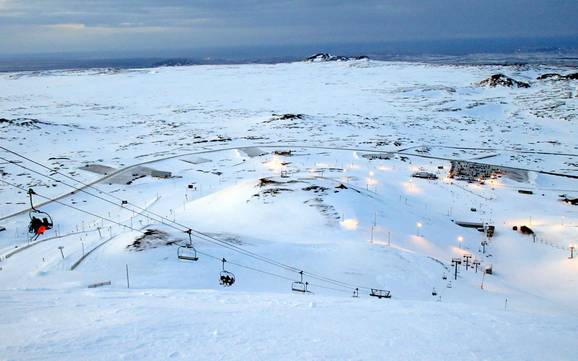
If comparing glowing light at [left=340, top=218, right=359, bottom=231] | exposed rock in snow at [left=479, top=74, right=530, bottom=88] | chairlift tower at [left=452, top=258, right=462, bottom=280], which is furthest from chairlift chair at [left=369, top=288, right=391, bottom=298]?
exposed rock in snow at [left=479, top=74, right=530, bottom=88]

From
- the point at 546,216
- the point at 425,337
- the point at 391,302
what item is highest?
the point at 425,337

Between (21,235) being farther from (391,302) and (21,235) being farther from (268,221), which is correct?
(391,302)

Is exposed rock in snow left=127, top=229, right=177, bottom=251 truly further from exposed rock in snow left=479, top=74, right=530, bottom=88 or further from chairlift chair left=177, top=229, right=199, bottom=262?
exposed rock in snow left=479, top=74, right=530, bottom=88

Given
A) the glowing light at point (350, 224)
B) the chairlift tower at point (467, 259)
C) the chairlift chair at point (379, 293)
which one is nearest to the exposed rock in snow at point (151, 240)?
the chairlift chair at point (379, 293)

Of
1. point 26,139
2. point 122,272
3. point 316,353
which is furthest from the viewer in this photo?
point 26,139

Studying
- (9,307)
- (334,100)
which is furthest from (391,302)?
(334,100)

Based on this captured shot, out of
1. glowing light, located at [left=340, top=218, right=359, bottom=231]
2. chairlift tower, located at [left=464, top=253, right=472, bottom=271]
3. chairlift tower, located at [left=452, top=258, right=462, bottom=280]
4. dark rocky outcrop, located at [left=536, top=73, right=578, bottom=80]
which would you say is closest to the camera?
chairlift tower, located at [left=452, top=258, right=462, bottom=280]
